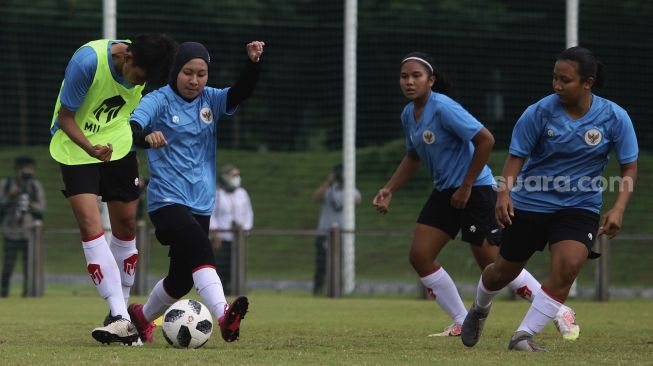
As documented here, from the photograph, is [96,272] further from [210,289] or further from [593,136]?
[593,136]

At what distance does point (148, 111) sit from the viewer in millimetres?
8078

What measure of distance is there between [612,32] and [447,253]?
17.5 ft

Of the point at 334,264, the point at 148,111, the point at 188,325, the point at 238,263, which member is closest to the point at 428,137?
the point at 148,111

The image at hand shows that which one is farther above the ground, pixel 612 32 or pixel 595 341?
pixel 612 32

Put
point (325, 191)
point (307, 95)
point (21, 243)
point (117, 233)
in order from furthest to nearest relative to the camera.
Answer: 1. point (307, 95)
2. point (325, 191)
3. point (21, 243)
4. point (117, 233)

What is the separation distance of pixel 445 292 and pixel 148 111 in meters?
2.93

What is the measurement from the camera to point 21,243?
17.6 m

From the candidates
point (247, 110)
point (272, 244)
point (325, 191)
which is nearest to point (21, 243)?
point (325, 191)

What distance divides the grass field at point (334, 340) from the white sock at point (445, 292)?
298 mm

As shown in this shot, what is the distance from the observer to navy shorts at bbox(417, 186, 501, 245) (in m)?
9.32

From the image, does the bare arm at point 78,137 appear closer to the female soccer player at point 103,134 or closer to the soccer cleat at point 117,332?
the female soccer player at point 103,134

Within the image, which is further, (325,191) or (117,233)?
(325,191)

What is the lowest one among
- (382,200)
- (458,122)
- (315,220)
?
(315,220)

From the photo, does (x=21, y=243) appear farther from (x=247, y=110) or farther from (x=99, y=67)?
(x=247, y=110)
